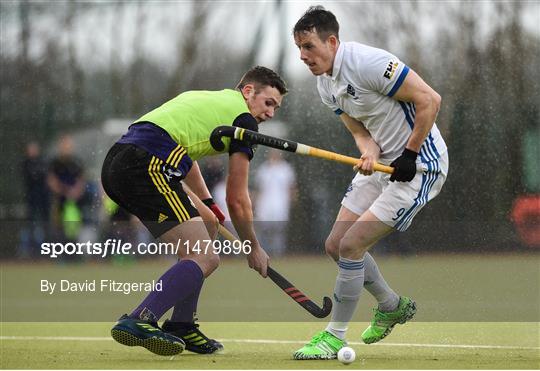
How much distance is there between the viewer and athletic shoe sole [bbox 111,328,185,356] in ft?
15.3

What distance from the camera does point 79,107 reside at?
38.2ft

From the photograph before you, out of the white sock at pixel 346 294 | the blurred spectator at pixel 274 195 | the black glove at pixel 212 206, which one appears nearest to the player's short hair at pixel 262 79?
the black glove at pixel 212 206

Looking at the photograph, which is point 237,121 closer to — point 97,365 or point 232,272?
point 97,365

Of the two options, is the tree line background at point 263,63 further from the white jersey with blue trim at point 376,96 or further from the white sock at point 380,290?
the white jersey with blue trim at point 376,96

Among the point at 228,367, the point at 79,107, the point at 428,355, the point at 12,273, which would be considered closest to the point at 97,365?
the point at 228,367

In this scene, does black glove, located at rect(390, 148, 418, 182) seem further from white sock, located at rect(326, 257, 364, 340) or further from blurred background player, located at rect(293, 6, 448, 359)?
white sock, located at rect(326, 257, 364, 340)

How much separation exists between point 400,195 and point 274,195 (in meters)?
5.57

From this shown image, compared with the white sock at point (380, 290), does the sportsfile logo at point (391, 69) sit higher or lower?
higher

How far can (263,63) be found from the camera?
10914 mm

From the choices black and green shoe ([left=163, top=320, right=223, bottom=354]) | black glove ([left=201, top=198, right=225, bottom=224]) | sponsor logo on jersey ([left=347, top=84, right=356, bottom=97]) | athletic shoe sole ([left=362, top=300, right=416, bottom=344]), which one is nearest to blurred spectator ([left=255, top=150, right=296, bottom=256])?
black glove ([left=201, top=198, right=225, bottom=224])

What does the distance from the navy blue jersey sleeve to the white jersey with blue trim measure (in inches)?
16.5

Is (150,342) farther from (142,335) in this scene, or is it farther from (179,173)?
(179,173)

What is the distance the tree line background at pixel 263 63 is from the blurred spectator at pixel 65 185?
28cm

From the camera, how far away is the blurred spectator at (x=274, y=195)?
10.5m
